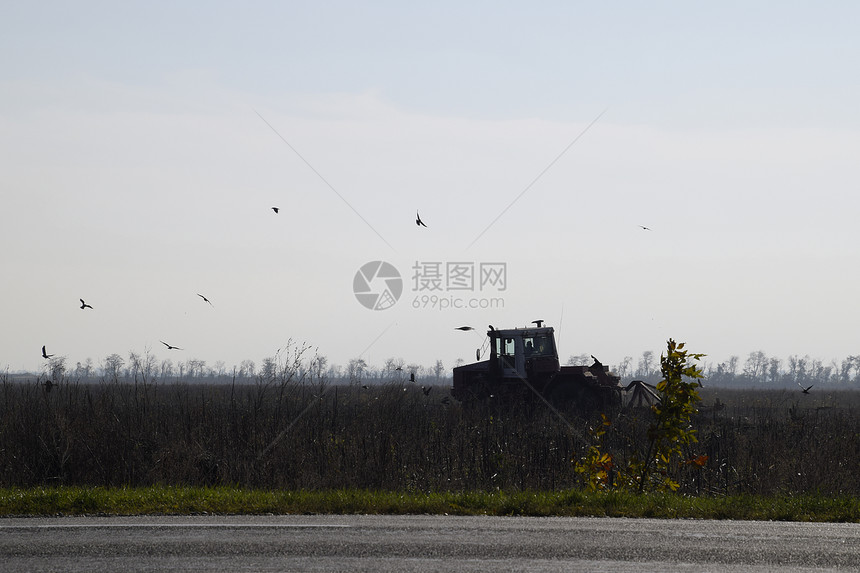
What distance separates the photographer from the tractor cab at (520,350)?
998 inches

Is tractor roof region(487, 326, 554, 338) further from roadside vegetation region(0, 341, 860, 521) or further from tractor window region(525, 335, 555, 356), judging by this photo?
roadside vegetation region(0, 341, 860, 521)

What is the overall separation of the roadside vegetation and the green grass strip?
0.09 ft

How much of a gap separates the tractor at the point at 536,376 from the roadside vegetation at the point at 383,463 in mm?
7695

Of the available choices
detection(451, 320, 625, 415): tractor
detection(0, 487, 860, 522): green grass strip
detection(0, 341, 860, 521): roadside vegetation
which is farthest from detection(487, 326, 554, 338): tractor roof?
detection(0, 487, 860, 522): green grass strip

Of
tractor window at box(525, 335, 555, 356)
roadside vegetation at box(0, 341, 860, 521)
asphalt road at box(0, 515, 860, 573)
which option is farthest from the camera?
tractor window at box(525, 335, 555, 356)

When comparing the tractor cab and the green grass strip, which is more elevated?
the tractor cab

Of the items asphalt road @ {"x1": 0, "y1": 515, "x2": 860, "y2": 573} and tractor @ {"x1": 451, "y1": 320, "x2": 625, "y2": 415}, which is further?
tractor @ {"x1": 451, "y1": 320, "x2": 625, "y2": 415}

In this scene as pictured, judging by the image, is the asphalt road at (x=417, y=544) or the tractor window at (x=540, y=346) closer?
the asphalt road at (x=417, y=544)

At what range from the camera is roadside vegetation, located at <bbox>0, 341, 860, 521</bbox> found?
10.1 metres

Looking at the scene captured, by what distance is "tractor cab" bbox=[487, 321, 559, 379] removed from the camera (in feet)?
83.1

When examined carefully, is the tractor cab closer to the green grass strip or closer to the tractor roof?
the tractor roof

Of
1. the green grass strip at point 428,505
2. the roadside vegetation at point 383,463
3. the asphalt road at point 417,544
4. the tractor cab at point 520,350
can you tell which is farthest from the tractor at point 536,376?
the asphalt road at point 417,544

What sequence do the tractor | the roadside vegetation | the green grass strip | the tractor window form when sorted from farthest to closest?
the tractor window → the tractor → the roadside vegetation → the green grass strip

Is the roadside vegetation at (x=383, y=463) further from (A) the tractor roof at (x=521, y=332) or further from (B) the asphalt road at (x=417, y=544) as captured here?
(A) the tractor roof at (x=521, y=332)
